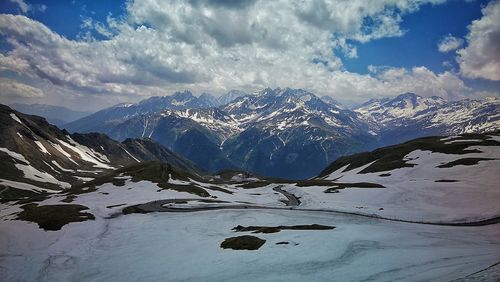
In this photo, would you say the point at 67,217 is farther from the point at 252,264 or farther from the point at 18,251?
the point at 252,264

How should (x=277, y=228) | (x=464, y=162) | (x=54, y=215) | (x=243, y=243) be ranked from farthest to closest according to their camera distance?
1. (x=464, y=162)
2. (x=54, y=215)
3. (x=277, y=228)
4. (x=243, y=243)

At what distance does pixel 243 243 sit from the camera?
2128 inches

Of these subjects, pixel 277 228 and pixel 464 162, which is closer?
pixel 277 228

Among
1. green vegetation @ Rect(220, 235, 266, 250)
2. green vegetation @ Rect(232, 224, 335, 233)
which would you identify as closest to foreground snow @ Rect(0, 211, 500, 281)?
green vegetation @ Rect(220, 235, 266, 250)

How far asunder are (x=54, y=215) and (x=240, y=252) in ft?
201

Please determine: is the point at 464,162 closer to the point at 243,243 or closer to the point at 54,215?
the point at 243,243

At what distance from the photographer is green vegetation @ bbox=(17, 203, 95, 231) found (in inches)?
3289

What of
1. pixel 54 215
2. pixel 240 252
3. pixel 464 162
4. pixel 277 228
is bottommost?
pixel 240 252

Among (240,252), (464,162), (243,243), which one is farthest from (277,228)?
(464,162)

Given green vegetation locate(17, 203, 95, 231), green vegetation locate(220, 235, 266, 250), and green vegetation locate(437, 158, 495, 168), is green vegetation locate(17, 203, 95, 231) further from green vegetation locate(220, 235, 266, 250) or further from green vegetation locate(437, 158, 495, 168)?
green vegetation locate(437, 158, 495, 168)

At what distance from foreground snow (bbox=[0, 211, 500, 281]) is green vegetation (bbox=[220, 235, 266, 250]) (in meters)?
1.45

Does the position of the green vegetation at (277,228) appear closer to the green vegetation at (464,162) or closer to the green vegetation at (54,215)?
the green vegetation at (54,215)

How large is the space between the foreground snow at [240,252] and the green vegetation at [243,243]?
57.1 inches

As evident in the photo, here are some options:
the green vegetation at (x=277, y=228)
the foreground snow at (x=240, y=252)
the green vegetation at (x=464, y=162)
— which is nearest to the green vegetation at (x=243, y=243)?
the foreground snow at (x=240, y=252)
